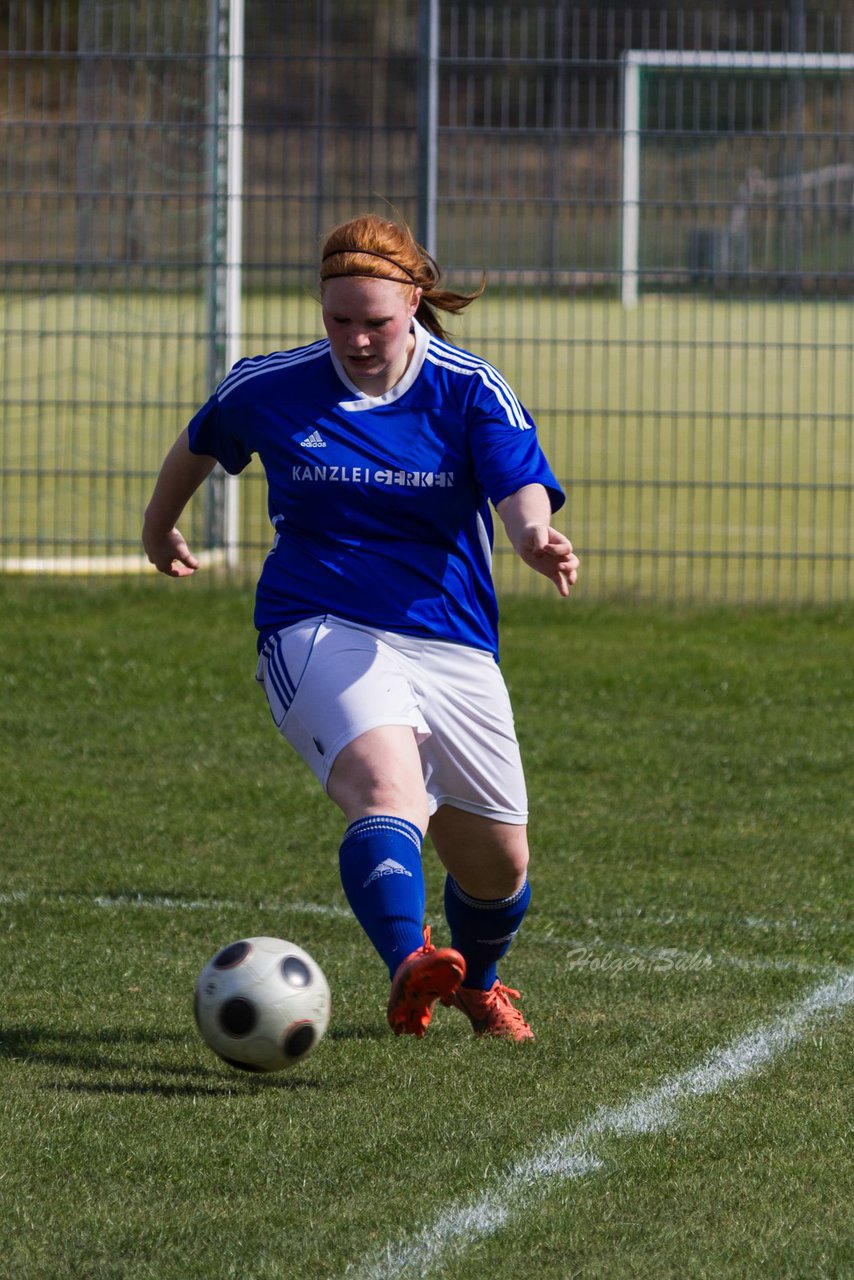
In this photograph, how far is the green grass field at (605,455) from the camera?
439 inches

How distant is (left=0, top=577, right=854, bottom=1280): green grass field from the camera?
333 centimetres

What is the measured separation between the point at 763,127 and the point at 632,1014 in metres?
7.36

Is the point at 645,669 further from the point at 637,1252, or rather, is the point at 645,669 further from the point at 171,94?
the point at 637,1252

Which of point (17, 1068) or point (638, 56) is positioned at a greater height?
point (638, 56)

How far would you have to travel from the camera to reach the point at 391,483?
433 cm

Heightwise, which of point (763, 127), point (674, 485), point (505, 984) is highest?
point (763, 127)

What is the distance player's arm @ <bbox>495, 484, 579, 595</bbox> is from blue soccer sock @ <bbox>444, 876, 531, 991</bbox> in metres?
0.88

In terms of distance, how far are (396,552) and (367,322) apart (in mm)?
519

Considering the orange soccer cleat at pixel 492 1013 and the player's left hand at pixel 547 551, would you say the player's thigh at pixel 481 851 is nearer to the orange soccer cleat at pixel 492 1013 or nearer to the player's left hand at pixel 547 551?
the orange soccer cleat at pixel 492 1013

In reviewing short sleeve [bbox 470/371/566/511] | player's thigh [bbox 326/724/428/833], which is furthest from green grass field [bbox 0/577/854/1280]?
short sleeve [bbox 470/371/566/511]

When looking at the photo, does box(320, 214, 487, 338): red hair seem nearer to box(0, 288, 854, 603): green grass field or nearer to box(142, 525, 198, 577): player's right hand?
box(142, 525, 198, 577): player's right hand

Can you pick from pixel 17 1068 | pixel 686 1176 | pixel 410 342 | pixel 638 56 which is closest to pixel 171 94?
pixel 638 56

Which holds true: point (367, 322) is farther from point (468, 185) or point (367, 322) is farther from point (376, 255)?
point (468, 185)

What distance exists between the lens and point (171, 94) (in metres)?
11.1
